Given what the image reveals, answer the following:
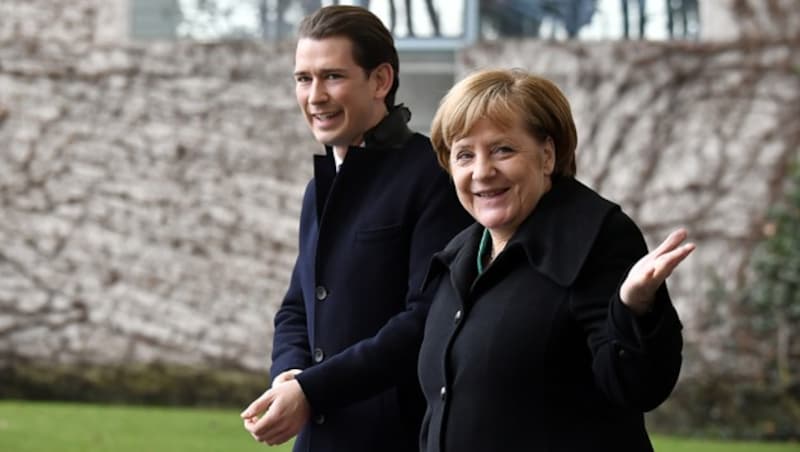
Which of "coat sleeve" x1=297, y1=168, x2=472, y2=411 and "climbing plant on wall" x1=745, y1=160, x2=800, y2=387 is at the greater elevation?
"coat sleeve" x1=297, y1=168, x2=472, y2=411

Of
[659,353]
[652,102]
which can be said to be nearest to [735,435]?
[652,102]

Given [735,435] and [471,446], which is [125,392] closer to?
[735,435]

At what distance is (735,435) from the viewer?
9016mm

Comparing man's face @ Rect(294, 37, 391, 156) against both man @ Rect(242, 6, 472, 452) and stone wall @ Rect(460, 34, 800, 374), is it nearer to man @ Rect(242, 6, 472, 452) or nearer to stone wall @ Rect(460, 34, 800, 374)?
man @ Rect(242, 6, 472, 452)

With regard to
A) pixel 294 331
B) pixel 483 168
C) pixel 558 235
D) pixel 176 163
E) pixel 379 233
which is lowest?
pixel 176 163

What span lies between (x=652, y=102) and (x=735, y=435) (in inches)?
87.0

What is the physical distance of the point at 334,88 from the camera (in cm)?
310

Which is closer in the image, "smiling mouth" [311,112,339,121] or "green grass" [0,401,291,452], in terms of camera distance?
"smiling mouth" [311,112,339,121]

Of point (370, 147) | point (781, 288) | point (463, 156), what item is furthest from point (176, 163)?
point (463, 156)

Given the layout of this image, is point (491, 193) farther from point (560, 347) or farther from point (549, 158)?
point (560, 347)

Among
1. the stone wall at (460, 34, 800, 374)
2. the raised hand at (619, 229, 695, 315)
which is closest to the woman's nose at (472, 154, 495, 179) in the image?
the raised hand at (619, 229, 695, 315)

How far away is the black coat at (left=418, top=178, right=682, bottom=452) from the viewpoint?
2.33 meters

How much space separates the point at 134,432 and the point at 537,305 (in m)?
6.46

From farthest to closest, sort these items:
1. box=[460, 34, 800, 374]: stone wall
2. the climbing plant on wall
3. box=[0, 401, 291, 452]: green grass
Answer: box=[460, 34, 800, 374]: stone wall → the climbing plant on wall → box=[0, 401, 291, 452]: green grass
